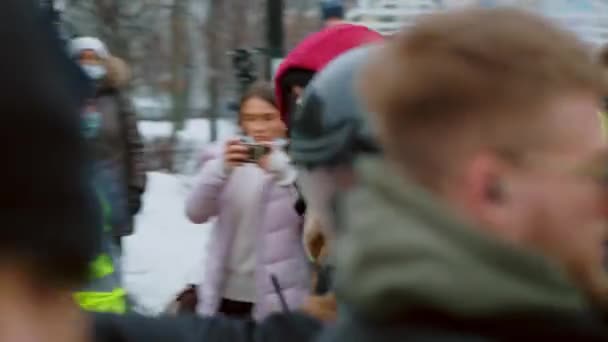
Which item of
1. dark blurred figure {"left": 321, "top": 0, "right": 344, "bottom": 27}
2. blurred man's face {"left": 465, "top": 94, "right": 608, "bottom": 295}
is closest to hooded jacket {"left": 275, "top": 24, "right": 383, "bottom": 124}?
blurred man's face {"left": 465, "top": 94, "right": 608, "bottom": 295}

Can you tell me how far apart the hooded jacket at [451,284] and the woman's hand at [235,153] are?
313 centimetres

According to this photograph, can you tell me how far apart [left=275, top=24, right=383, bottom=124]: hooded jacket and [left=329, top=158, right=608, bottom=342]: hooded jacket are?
4.92 ft

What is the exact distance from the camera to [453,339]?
1.33m

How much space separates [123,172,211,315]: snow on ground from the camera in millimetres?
8109

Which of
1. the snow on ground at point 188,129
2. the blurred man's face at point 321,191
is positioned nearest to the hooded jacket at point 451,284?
the blurred man's face at point 321,191

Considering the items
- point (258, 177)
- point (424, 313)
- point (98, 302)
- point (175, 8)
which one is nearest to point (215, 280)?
point (258, 177)

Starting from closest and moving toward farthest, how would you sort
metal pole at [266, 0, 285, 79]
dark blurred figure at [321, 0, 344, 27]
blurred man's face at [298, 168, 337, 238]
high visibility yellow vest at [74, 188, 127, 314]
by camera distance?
blurred man's face at [298, 168, 337, 238] → high visibility yellow vest at [74, 188, 127, 314] → dark blurred figure at [321, 0, 344, 27] → metal pole at [266, 0, 285, 79]

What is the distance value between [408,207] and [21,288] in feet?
1.48

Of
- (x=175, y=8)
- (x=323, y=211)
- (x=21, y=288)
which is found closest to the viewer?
(x=21, y=288)

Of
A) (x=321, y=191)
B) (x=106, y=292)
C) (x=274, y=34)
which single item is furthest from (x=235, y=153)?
(x=274, y=34)

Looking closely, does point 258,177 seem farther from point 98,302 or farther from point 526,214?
point 526,214

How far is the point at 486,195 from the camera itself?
1.36 meters

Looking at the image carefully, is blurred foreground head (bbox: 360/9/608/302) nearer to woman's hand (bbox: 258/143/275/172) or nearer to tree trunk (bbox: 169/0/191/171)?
woman's hand (bbox: 258/143/275/172)

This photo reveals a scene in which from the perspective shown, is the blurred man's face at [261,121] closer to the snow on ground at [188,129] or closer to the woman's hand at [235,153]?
the woman's hand at [235,153]
